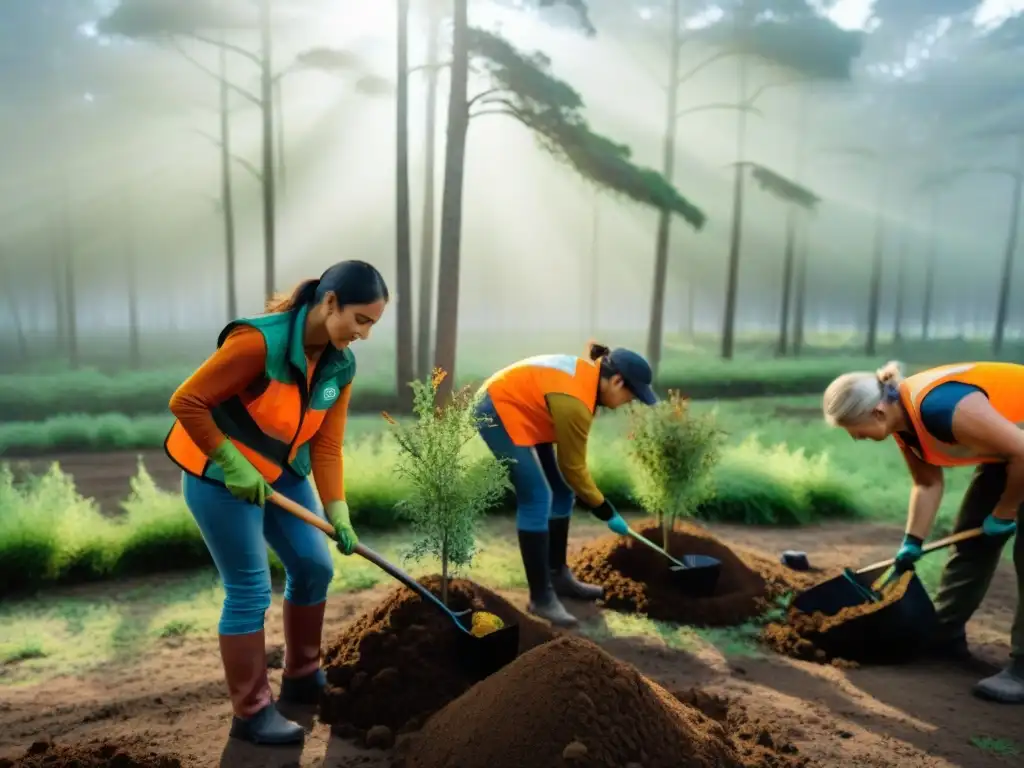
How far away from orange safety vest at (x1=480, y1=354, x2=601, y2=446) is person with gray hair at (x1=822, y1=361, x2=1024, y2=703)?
1.10m

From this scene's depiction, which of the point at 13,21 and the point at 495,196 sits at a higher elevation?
the point at 13,21

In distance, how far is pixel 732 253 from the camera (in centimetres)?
1064

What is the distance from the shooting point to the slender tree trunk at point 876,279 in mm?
11953

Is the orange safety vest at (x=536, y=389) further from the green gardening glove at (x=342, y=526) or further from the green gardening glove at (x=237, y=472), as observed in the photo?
the green gardening glove at (x=237, y=472)

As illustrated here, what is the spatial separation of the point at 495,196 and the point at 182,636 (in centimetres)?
674

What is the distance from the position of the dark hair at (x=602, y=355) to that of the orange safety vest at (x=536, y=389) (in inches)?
1.6

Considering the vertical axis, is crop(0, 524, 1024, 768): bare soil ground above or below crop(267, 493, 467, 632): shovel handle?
below

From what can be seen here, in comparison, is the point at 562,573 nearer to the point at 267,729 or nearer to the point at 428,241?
the point at 267,729

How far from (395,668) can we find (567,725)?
85 cm

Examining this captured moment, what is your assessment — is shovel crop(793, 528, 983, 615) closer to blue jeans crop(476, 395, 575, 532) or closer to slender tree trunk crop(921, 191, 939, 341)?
blue jeans crop(476, 395, 575, 532)

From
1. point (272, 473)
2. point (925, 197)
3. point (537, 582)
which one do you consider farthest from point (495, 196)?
point (925, 197)

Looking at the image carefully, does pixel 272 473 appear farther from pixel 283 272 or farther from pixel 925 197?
pixel 925 197

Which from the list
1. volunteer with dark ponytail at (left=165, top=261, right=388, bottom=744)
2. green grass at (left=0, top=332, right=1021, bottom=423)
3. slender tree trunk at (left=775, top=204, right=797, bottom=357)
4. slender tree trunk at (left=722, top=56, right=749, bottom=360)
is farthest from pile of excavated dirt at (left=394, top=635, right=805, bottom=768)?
slender tree trunk at (left=775, top=204, right=797, bottom=357)

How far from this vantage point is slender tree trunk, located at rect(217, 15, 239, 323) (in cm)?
720
